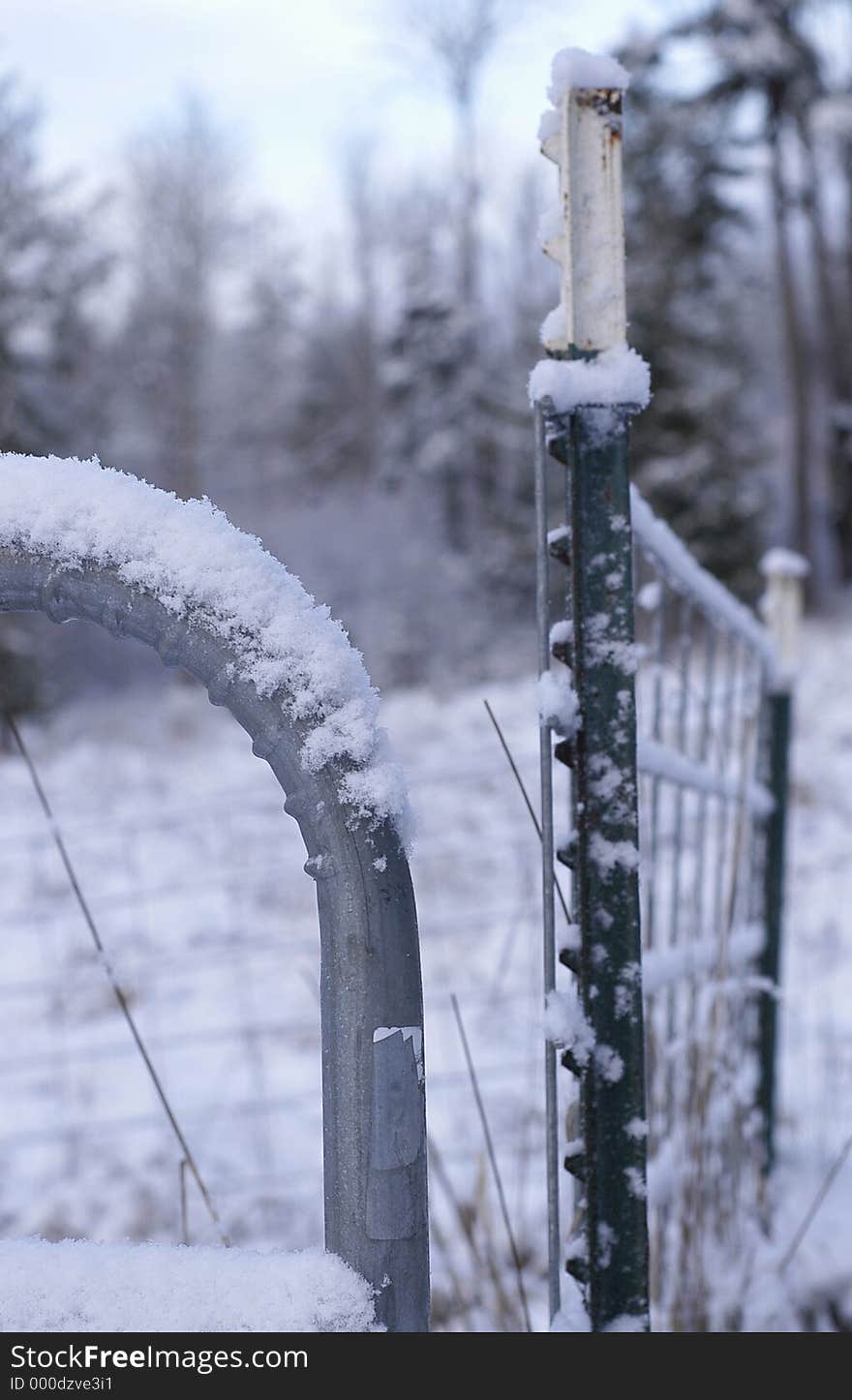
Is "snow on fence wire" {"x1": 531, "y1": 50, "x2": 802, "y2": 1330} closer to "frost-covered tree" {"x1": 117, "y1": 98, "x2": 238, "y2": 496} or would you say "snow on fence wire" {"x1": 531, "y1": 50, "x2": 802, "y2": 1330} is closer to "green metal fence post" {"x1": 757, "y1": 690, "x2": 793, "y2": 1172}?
"green metal fence post" {"x1": 757, "y1": 690, "x2": 793, "y2": 1172}

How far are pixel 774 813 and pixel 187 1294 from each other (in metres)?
2.28

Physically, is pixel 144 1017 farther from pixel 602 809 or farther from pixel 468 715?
pixel 468 715

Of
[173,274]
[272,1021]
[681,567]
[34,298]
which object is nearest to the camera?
[681,567]

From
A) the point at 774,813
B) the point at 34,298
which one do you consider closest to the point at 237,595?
the point at 774,813

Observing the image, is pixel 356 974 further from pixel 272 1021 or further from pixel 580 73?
pixel 272 1021

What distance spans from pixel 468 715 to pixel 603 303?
8963 mm

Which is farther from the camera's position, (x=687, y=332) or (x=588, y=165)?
(x=687, y=332)

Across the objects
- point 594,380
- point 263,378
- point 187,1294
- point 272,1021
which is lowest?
point 187,1294

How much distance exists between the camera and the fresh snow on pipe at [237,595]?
521mm

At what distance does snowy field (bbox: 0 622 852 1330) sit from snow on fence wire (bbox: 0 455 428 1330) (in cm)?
7

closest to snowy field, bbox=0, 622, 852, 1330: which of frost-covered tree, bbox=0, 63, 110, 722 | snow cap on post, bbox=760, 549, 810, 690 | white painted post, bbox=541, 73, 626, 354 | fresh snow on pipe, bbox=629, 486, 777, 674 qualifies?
white painted post, bbox=541, 73, 626, 354

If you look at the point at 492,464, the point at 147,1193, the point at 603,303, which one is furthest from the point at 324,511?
the point at 603,303

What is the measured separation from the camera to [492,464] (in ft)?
60.4

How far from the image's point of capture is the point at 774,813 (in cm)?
Result: 261
